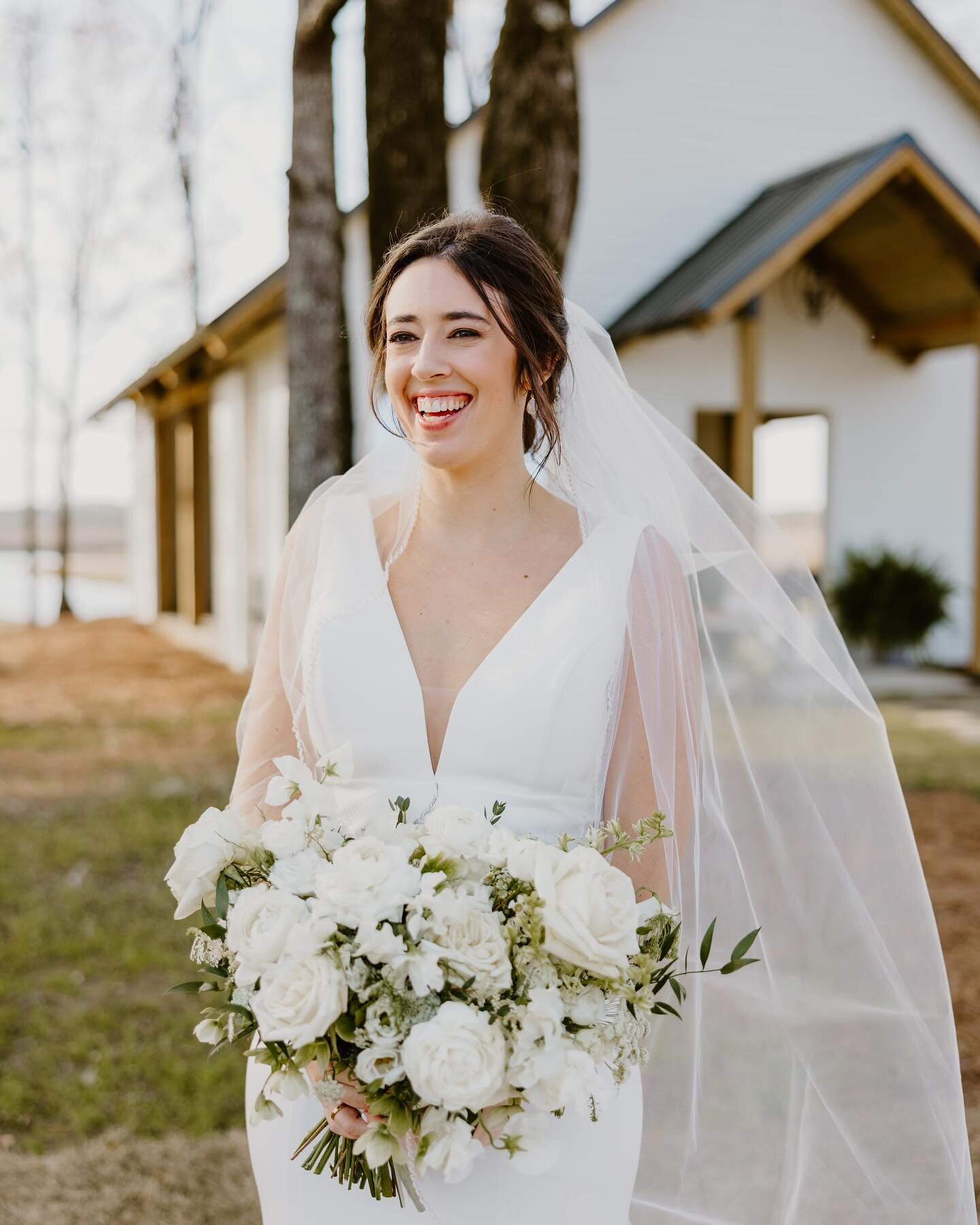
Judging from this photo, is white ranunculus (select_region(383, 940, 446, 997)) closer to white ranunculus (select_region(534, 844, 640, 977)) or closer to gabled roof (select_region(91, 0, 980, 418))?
white ranunculus (select_region(534, 844, 640, 977))

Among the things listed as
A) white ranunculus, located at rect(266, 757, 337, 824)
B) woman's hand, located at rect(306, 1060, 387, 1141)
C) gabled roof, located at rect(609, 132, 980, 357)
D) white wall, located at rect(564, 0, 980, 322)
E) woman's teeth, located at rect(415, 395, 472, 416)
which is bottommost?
woman's hand, located at rect(306, 1060, 387, 1141)

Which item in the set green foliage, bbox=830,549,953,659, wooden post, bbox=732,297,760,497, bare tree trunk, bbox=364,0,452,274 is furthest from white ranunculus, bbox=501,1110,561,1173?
green foliage, bbox=830,549,953,659

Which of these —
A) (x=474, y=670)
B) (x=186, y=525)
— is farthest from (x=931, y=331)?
(x=474, y=670)

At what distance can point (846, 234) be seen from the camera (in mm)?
13375

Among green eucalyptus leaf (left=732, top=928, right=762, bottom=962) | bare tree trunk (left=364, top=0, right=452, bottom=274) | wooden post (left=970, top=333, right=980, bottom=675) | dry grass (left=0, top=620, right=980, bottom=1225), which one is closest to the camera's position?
green eucalyptus leaf (left=732, top=928, right=762, bottom=962)

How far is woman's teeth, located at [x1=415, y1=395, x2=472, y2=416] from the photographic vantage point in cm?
248

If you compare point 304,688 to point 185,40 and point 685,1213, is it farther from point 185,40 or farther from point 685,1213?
point 185,40

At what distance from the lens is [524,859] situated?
188 cm

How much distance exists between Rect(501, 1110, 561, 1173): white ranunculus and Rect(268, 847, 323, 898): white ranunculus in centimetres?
46

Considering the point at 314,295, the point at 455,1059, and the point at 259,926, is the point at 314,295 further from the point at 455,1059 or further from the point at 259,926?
the point at 455,1059

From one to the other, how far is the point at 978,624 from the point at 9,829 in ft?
32.7

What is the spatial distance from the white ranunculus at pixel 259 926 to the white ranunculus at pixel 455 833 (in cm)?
22

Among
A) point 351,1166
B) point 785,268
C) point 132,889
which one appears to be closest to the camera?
point 351,1166

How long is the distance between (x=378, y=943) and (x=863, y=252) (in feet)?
43.4
